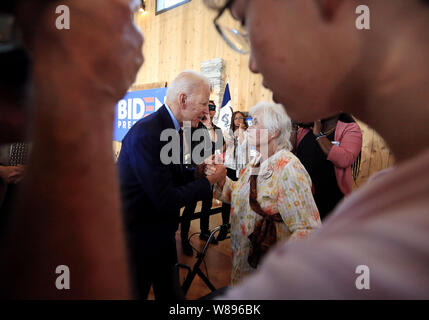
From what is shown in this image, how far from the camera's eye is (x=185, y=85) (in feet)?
5.41

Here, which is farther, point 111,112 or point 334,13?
point 334,13

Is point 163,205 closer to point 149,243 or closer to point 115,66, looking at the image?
point 149,243

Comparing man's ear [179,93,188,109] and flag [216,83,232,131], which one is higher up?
flag [216,83,232,131]

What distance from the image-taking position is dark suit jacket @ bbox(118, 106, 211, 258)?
128 cm

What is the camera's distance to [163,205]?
1299mm

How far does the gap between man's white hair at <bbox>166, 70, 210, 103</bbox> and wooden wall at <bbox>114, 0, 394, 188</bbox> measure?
2007 millimetres

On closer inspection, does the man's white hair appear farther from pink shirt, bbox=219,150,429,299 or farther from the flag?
the flag

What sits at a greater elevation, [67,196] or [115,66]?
[115,66]

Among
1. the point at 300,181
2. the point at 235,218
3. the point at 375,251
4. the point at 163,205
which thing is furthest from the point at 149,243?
the point at 375,251

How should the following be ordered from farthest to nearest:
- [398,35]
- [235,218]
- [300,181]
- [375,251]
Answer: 1. [235,218]
2. [300,181]
3. [398,35]
4. [375,251]

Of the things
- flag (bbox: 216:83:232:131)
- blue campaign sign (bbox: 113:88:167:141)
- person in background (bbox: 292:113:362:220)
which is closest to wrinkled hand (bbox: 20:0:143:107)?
person in background (bbox: 292:113:362:220)

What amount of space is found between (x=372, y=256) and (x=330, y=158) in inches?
85.9

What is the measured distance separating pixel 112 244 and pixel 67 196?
7 cm

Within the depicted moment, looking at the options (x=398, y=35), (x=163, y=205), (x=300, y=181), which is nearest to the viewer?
(x=398, y=35)
